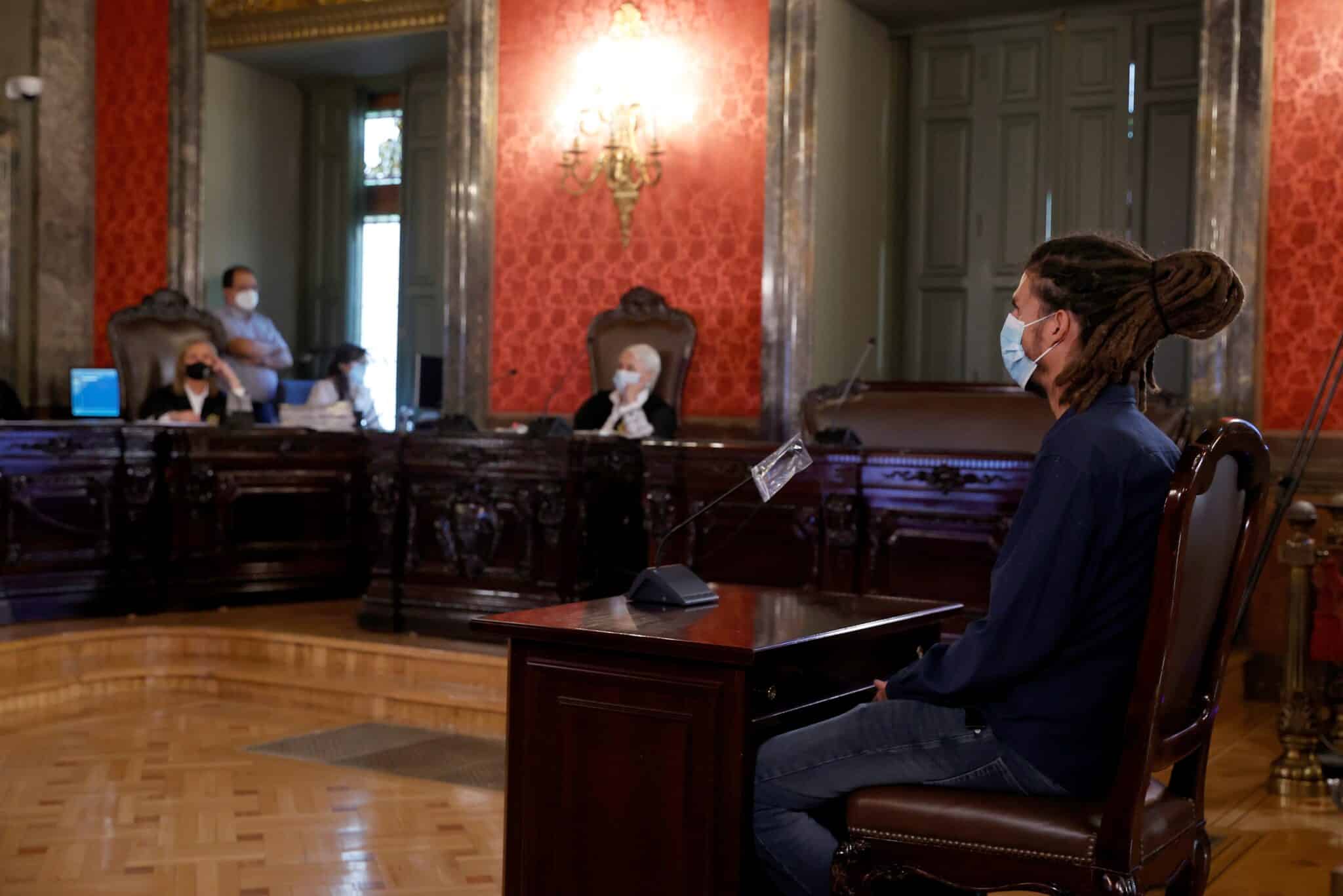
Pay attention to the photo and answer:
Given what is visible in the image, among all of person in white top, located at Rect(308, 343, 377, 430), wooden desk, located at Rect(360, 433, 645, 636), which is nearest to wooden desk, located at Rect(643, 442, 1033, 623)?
wooden desk, located at Rect(360, 433, 645, 636)

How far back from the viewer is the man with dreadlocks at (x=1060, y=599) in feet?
6.29

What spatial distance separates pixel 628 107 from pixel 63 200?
388 cm

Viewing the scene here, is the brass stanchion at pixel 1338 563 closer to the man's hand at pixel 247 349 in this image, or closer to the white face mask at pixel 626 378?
the white face mask at pixel 626 378

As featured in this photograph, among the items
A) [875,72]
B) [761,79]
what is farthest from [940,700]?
[875,72]

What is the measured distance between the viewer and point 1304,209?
6.09m

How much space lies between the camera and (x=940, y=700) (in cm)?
201

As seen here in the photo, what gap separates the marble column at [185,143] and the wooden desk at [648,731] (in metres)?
7.20

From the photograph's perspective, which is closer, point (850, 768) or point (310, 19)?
point (850, 768)

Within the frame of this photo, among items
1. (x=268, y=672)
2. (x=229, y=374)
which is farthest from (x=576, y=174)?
(x=268, y=672)

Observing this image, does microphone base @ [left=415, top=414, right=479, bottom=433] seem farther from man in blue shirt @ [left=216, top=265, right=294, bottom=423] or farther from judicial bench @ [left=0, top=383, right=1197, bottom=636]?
man in blue shirt @ [left=216, top=265, right=294, bottom=423]

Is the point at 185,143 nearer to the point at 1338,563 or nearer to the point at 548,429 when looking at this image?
the point at 548,429

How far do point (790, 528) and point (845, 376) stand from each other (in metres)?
2.12

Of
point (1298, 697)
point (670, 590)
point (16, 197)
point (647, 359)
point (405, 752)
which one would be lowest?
point (405, 752)

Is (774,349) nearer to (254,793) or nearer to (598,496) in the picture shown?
(598,496)
